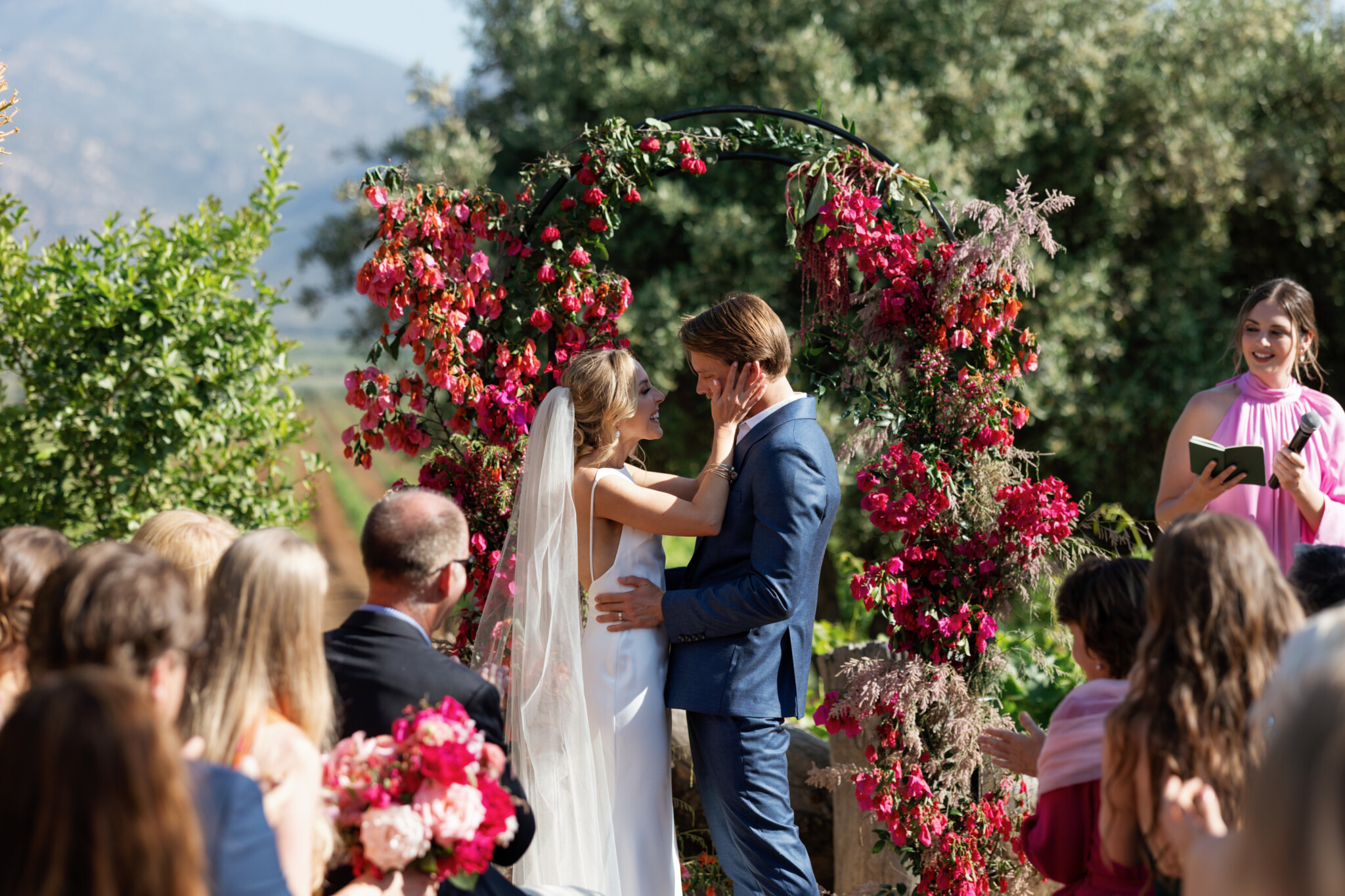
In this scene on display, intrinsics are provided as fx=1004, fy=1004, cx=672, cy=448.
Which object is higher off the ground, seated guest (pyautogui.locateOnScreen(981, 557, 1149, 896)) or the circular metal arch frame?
the circular metal arch frame

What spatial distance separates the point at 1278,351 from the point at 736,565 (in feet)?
6.67

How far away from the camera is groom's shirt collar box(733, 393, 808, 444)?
3.32m

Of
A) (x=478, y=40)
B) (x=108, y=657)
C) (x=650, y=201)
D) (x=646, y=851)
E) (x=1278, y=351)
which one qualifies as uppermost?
(x=478, y=40)

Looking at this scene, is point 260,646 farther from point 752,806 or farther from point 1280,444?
point 1280,444

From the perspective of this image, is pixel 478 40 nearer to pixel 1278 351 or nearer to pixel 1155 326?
pixel 1155 326

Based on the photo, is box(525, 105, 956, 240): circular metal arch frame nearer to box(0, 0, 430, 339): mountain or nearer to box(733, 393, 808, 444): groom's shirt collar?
box(733, 393, 808, 444): groom's shirt collar

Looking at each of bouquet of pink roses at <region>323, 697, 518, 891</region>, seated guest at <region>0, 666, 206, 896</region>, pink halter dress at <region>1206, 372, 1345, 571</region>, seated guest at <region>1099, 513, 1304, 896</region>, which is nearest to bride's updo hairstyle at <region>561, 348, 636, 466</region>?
bouquet of pink roses at <region>323, 697, 518, 891</region>

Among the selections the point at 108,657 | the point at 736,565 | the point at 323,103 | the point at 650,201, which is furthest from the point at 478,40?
the point at 323,103

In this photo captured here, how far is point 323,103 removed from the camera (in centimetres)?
14238

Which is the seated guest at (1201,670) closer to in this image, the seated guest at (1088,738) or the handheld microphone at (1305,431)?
the seated guest at (1088,738)

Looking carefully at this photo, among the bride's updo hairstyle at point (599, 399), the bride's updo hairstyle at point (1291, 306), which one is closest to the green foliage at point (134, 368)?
the bride's updo hairstyle at point (599, 399)

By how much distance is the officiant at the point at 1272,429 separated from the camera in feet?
11.2

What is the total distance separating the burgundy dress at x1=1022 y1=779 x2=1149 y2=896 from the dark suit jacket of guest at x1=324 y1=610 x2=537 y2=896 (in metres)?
1.15

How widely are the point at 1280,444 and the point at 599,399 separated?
7.84 feet
